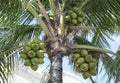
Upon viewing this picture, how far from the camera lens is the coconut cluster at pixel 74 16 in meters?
5.92

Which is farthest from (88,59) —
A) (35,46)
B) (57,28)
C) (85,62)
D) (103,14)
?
(103,14)

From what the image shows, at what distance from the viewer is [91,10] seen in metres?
6.48

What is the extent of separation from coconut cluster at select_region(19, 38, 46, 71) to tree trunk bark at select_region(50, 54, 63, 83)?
21 centimetres

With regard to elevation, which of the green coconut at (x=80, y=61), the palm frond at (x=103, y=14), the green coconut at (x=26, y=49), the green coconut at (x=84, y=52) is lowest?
the green coconut at (x=80, y=61)

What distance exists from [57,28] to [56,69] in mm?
620

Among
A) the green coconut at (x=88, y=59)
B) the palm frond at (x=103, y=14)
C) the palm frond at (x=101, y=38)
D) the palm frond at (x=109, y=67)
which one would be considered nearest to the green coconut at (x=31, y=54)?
the green coconut at (x=88, y=59)

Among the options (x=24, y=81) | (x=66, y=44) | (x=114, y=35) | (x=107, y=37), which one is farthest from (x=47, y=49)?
(x=24, y=81)

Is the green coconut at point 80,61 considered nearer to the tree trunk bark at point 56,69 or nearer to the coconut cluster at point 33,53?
the tree trunk bark at point 56,69

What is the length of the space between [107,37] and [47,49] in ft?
5.99

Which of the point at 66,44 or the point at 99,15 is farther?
the point at 99,15

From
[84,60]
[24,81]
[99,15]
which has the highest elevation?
[99,15]

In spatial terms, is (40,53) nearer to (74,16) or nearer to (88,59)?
(88,59)

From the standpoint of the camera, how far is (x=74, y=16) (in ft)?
19.4

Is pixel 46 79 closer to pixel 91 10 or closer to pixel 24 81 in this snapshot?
pixel 91 10
